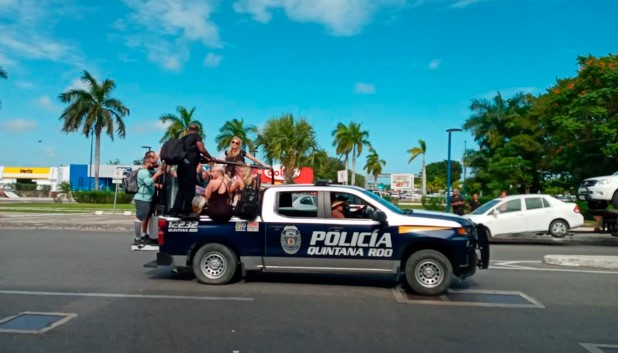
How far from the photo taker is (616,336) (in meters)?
5.79

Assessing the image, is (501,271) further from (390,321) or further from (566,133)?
(566,133)

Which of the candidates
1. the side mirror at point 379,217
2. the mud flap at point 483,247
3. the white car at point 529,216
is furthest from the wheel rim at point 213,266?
the white car at point 529,216

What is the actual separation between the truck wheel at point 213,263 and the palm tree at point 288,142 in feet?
93.5

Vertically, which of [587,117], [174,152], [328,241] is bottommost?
[328,241]

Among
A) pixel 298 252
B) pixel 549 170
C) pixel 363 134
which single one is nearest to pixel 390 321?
pixel 298 252

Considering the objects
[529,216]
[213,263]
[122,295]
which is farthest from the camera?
[529,216]

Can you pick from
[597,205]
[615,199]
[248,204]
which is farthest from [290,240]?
[597,205]

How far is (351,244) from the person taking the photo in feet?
26.4

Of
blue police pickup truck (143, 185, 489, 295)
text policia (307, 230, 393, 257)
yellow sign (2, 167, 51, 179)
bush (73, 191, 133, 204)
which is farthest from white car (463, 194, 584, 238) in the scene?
yellow sign (2, 167, 51, 179)

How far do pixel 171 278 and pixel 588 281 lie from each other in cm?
735

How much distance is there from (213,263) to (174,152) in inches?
78.0

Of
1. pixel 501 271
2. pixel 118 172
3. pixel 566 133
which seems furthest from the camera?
pixel 566 133

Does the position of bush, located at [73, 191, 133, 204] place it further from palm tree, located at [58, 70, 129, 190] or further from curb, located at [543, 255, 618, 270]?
curb, located at [543, 255, 618, 270]

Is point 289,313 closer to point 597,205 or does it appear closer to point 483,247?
point 483,247
